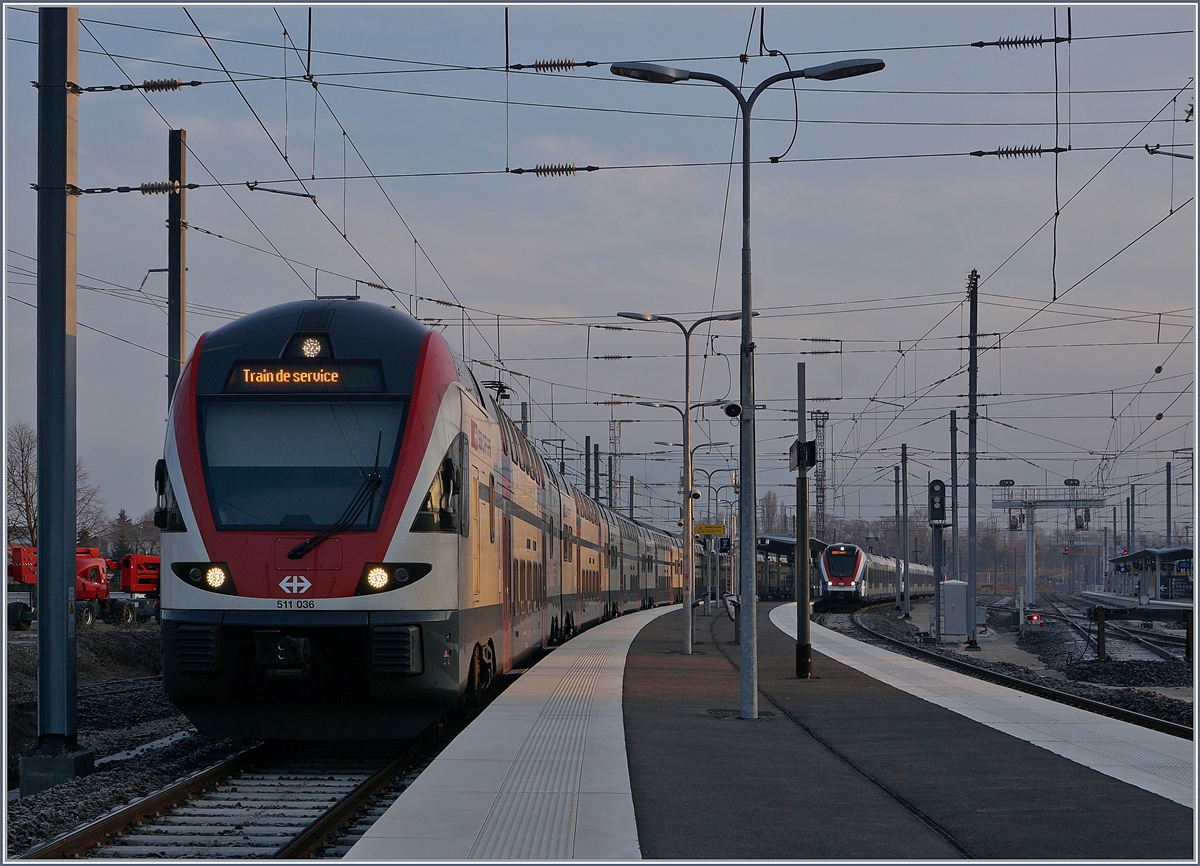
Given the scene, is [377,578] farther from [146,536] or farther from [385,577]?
[146,536]

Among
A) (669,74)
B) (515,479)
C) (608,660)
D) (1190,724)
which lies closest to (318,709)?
(515,479)

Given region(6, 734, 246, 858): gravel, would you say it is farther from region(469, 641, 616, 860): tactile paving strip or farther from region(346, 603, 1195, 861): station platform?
region(469, 641, 616, 860): tactile paving strip

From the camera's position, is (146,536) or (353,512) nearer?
(353,512)

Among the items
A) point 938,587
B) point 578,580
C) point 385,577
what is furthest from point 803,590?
point 938,587

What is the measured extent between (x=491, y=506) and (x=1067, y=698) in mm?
10153

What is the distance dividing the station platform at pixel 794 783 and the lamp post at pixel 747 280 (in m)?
1.71

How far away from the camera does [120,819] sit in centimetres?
939

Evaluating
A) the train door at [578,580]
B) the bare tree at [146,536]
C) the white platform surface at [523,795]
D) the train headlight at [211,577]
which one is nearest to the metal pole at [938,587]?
the train door at [578,580]

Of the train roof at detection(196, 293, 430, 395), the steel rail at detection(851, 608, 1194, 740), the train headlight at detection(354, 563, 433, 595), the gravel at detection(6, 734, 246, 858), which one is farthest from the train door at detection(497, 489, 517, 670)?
the steel rail at detection(851, 608, 1194, 740)

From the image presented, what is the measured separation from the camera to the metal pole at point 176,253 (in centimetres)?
2027

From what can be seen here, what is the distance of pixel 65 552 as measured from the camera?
12.9 metres

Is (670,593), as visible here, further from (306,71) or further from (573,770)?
(573,770)

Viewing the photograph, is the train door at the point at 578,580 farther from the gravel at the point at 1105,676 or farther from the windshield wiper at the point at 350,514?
the windshield wiper at the point at 350,514

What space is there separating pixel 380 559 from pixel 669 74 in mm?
→ 7926
